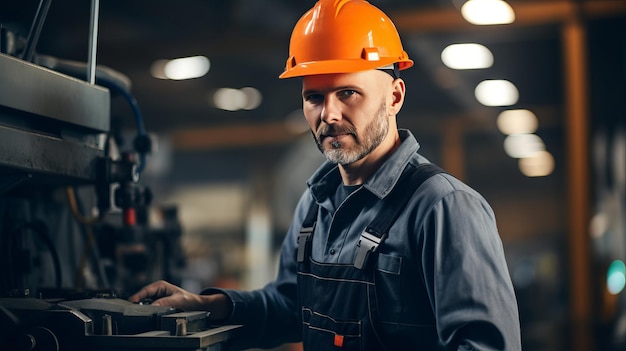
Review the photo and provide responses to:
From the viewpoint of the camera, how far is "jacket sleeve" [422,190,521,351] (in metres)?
1.91

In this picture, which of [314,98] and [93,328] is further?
[314,98]

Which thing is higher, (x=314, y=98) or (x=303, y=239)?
(x=314, y=98)

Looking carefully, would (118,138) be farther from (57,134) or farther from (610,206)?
(610,206)

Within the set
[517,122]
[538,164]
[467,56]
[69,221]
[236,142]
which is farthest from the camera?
[538,164]

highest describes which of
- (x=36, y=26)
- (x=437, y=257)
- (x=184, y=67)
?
(x=184, y=67)

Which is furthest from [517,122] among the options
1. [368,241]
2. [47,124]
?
[47,124]

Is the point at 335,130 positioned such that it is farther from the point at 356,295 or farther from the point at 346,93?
the point at 356,295

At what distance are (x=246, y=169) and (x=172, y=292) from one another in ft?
55.5

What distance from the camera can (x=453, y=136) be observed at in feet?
43.8

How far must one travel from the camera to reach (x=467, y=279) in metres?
1.93

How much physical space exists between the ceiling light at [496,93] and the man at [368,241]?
797 centimetres

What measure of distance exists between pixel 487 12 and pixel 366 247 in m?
4.55

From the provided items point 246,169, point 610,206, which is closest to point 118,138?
point 610,206

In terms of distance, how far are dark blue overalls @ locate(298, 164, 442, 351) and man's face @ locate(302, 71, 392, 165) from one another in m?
0.15
